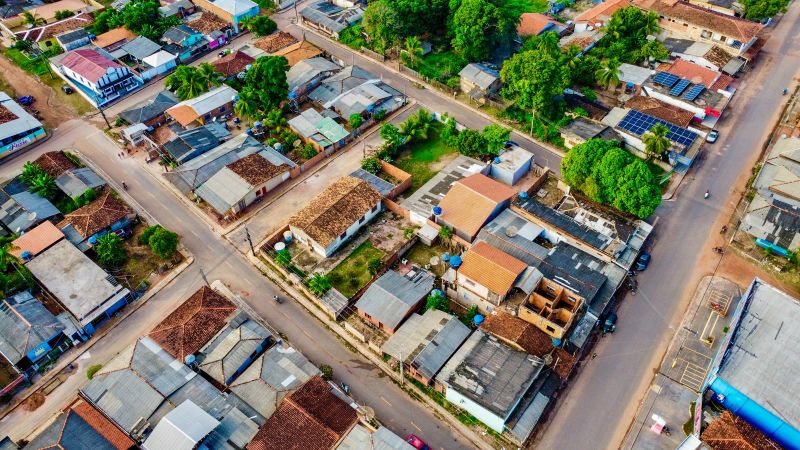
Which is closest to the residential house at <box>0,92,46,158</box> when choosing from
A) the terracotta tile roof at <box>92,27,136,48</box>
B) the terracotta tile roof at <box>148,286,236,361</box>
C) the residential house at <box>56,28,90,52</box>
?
the residential house at <box>56,28,90,52</box>

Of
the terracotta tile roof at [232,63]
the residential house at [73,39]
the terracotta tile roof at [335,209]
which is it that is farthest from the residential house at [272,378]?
the residential house at [73,39]

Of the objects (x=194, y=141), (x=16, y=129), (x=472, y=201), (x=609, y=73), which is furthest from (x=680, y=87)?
(x=16, y=129)

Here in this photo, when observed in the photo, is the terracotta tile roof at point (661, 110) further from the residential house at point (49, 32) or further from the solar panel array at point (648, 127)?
the residential house at point (49, 32)

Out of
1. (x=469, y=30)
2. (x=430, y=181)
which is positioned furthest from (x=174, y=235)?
(x=469, y=30)

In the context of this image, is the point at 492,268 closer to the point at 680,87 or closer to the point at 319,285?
the point at 319,285

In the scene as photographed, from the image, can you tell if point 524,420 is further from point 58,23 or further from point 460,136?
point 58,23
